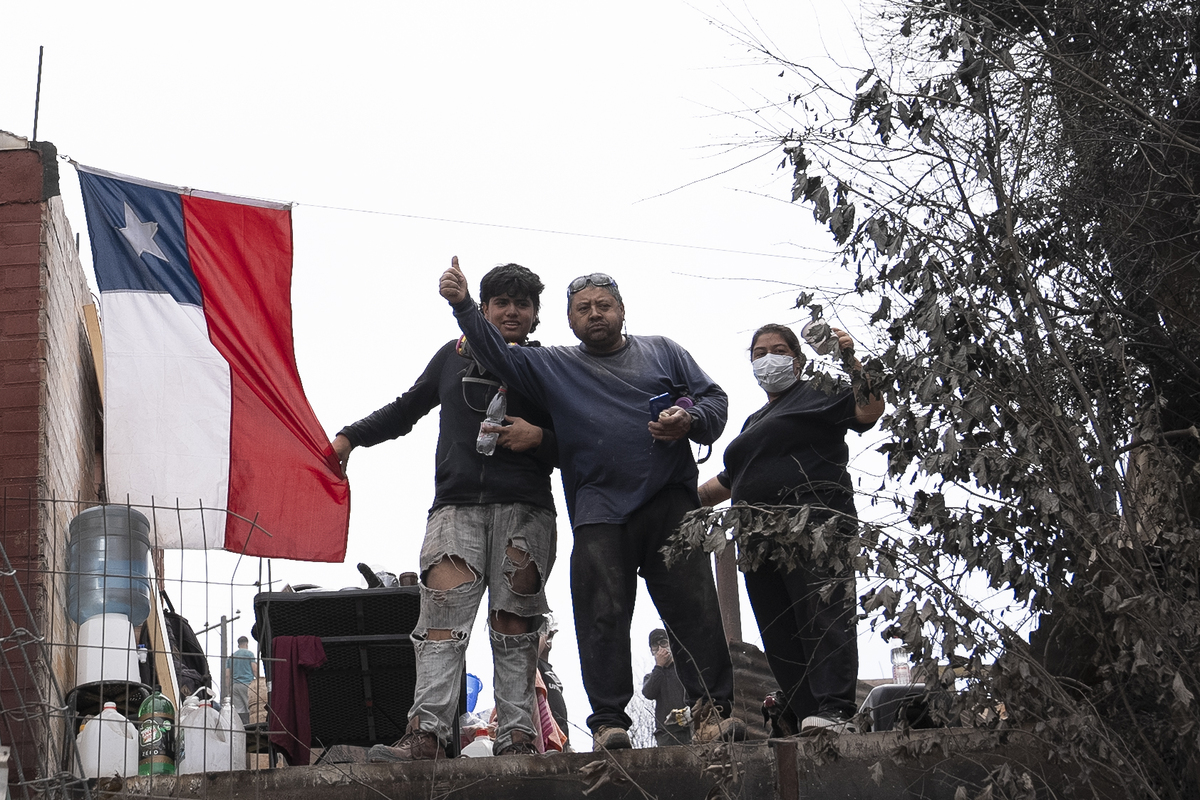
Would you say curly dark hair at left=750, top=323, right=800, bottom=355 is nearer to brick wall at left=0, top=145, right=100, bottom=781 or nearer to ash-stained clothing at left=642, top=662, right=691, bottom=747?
brick wall at left=0, top=145, right=100, bottom=781

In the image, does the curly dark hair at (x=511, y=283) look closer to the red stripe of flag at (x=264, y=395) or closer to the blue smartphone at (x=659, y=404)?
the blue smartphone at (x=659, y=404)

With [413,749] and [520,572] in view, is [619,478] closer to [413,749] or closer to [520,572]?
[520,572]

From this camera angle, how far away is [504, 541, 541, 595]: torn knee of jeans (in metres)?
4.91

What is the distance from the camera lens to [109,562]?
5.45 m

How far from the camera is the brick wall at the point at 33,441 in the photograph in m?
5.10

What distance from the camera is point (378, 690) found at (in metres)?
5.15

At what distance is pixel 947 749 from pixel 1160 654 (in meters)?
0.71

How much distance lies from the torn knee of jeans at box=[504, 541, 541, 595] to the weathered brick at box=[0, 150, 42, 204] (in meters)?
2.58

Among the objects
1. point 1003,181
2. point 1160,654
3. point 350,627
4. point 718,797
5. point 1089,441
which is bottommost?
point 718,797

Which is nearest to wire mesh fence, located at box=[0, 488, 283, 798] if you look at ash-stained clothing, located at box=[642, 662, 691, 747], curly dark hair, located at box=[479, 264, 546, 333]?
curly dark hair, located at box=[479, 264, 546, 333]

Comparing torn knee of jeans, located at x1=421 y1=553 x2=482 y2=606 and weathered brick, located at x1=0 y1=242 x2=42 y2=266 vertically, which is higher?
weathered brick, located at x1=0 y1=242 x2=42 y2=266

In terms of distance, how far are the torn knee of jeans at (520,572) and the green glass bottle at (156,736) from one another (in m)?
1.27

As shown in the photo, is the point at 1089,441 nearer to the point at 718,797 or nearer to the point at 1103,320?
the point at 1103,320

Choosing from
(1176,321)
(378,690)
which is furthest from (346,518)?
(1176,321)
